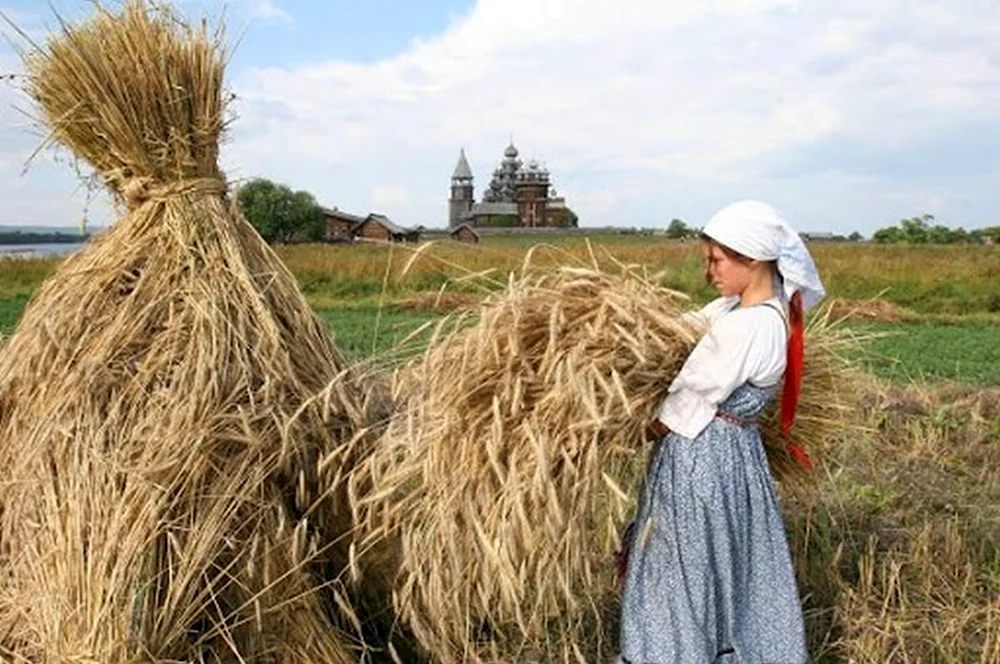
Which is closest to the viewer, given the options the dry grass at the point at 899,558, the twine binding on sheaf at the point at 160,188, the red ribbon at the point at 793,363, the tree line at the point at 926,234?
the red ribbon at the point at 793,363

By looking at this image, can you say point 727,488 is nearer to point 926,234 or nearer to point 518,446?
point 518,446

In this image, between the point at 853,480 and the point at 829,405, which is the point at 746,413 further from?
the point at 853,480

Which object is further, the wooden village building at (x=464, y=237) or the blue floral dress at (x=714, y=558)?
the wooden village building at (x=464, y=237)

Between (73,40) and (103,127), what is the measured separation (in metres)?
0.28

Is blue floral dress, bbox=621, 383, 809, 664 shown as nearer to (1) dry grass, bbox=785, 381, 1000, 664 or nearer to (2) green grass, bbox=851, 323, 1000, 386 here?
(1) dry grass, bbox=785, 381, 1000, 664

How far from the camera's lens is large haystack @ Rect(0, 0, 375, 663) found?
2.73 metres

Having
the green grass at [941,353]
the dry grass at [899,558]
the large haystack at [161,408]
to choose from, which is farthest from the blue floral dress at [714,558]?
the green grass at [941,353]

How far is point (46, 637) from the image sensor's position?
2.73 m

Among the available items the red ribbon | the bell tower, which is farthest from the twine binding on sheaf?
the bell tower

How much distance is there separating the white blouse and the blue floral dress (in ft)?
0.19

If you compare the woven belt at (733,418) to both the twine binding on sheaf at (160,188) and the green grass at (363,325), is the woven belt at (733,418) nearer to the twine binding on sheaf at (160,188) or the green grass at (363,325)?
the twine binding on sheaf at (160,188)

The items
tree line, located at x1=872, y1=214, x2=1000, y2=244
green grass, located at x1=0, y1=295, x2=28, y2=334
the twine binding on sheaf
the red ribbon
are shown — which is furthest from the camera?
tree line, located at x1=872, y1=214, x2=1000, y2=244

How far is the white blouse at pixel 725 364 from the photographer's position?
2.75 metres

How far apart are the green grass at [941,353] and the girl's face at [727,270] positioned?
5.73 metres
